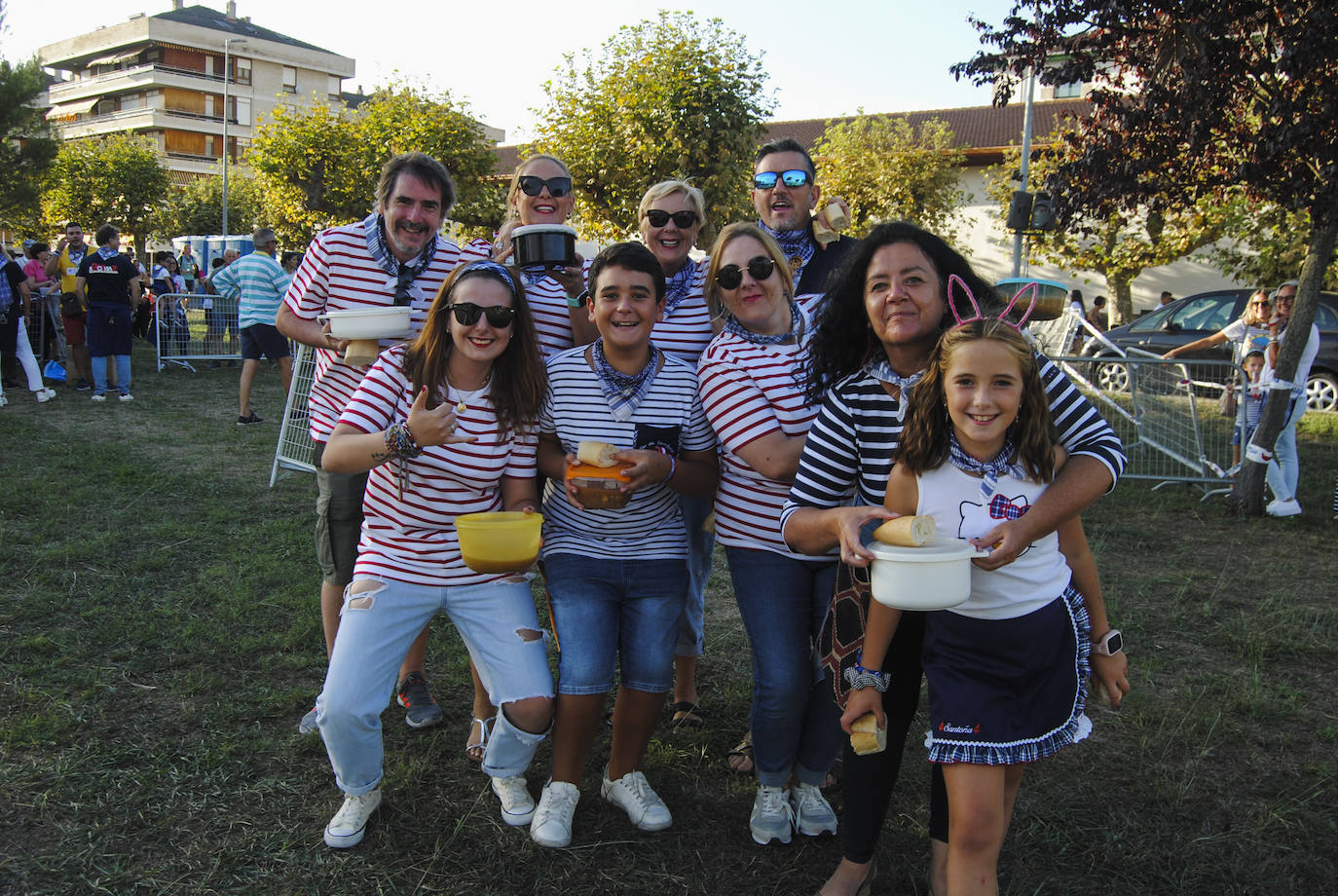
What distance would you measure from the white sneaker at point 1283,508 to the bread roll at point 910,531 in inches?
274

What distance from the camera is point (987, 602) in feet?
7.38

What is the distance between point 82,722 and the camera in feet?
11.7

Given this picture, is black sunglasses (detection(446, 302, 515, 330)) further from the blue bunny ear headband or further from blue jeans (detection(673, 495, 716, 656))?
the blue bunny ear headband

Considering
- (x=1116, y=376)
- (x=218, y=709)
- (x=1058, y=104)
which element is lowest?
(x=218, y=709)

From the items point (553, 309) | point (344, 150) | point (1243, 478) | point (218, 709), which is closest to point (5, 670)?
point (218, 709)

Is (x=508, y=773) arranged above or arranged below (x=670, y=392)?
below

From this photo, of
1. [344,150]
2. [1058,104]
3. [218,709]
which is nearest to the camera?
[218,709]

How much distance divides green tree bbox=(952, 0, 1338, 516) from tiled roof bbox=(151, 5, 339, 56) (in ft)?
221

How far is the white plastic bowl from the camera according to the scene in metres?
3.14

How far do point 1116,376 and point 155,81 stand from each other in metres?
66.8

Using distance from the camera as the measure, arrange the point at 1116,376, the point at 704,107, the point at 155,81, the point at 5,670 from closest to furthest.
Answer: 1. the point at 5,670
2. the point at 1116,376
3. the point at 704,107
4. the point at 155,81

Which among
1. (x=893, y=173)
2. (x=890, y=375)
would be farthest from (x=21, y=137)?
(x=890, y=375)

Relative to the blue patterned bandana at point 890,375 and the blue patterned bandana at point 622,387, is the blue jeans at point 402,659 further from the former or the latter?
the blue patterned bandana at point 890,375

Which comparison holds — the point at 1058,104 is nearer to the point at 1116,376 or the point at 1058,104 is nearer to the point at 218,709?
the point at 1116,376
